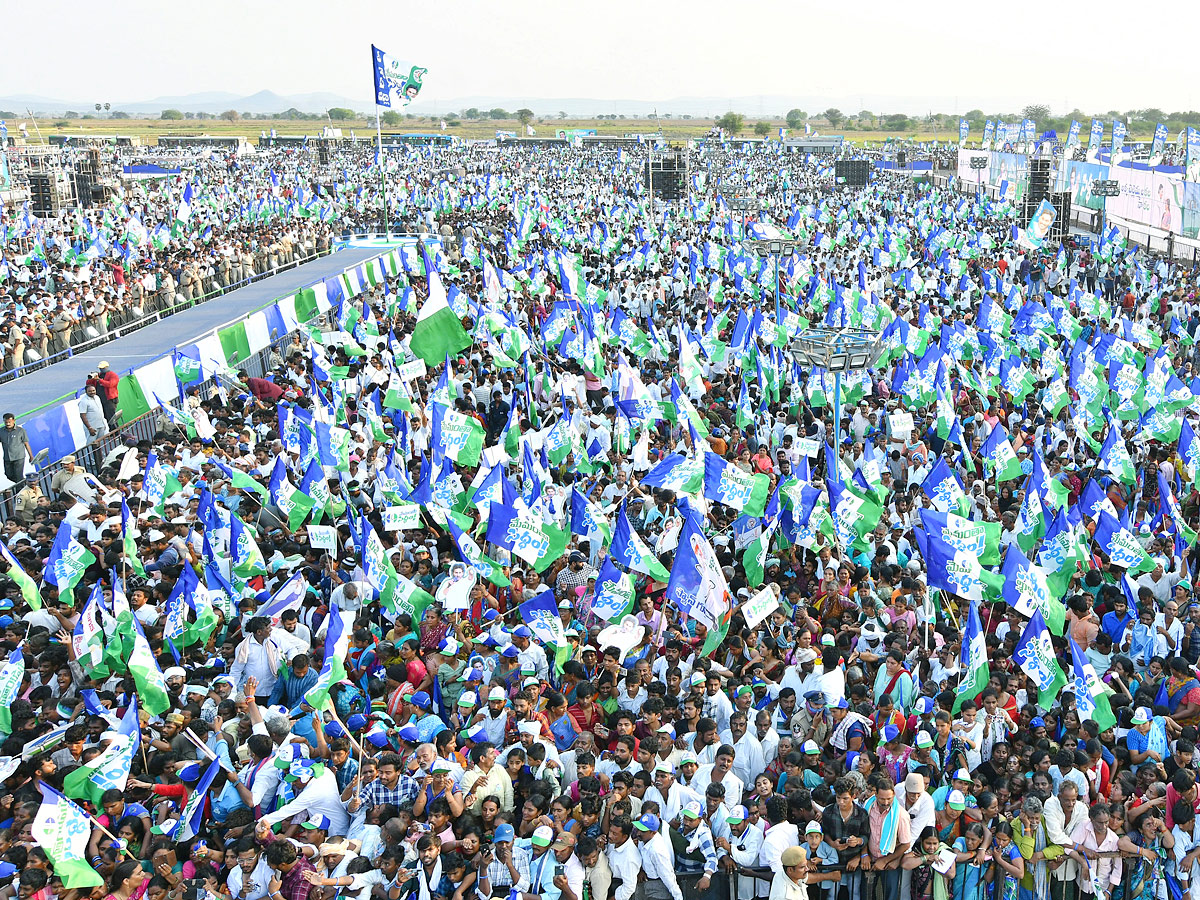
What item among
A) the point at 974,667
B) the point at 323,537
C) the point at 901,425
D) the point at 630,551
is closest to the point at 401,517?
the point at 323,537

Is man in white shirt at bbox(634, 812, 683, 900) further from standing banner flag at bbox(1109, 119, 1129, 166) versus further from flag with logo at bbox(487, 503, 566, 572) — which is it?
standing banner flag at bbox(1109, 119, 1129, 166)

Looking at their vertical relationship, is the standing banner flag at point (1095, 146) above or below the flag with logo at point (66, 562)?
above

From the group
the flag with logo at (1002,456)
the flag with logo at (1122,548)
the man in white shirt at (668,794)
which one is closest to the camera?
the man in white shirt at (668,794)

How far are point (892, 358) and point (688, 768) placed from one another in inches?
506

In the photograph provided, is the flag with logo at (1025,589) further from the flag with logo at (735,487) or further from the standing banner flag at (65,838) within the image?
the standing banner flag at (65,838)

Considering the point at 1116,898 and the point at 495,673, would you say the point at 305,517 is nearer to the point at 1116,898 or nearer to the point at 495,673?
the point at 495,673

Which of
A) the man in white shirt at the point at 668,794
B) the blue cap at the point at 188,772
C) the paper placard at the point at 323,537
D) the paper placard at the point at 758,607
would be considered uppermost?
the paper placard at the point at 758,607

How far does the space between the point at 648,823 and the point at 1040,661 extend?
324 cm

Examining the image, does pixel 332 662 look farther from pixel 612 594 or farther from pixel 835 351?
pixel 835 351

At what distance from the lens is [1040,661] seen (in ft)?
26.8

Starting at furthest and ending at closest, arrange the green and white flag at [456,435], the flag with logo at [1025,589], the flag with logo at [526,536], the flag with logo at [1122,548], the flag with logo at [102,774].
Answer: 1. the green and white flag at [456,435]
2. the flag with logo at [526,536]
3. the flag with logo at [1122,548]
4. the flag with logo at [1025,589]
5. the flag with logo at [102,774]

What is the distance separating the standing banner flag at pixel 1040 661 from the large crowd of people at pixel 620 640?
3cm

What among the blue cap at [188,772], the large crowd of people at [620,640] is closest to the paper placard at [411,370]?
the large crowd of people at [620,640]

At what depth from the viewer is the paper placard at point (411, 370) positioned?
16.7 m
